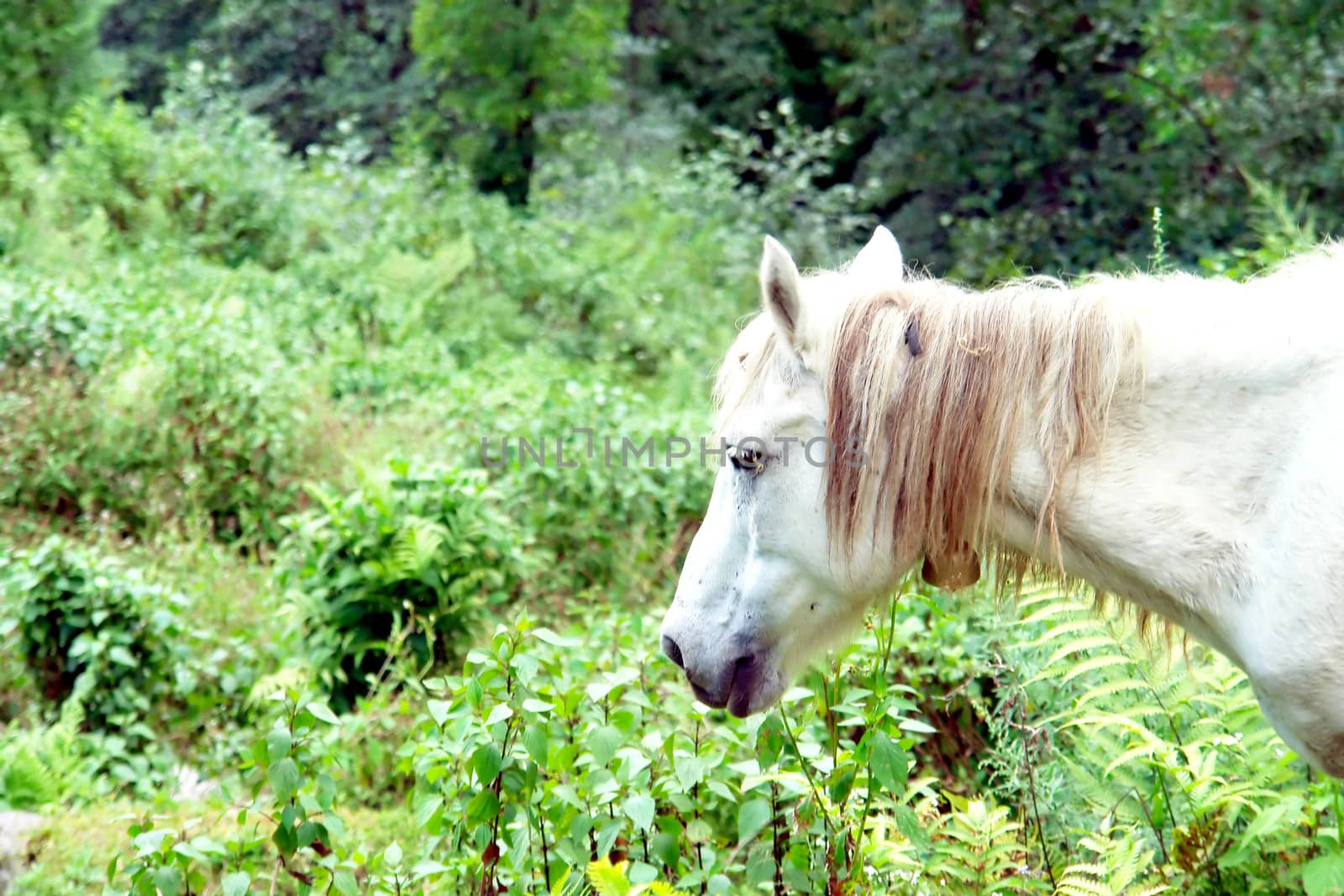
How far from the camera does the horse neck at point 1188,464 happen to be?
6.56 ft

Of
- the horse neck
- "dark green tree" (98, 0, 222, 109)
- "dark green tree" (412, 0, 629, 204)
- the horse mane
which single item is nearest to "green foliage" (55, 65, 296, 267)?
"dark green tree" (412, 0, 629, 204)

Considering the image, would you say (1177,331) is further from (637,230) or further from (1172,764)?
(637,230)

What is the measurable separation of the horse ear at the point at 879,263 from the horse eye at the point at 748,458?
1.39ft

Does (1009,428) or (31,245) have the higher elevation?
(1009,428)

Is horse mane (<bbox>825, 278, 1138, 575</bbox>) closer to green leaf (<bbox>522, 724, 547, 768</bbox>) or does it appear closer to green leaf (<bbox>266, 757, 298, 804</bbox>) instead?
green leaf (<bbox>522, 724, 547, 768</bbox>)

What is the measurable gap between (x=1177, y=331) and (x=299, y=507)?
4584 mm

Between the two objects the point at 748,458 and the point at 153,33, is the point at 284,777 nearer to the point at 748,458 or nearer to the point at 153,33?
the point at 748,458

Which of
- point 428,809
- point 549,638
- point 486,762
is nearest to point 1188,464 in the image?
point 549,638

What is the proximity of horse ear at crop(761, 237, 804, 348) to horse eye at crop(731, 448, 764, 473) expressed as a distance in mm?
230

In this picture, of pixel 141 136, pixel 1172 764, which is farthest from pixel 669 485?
pixel 141 136

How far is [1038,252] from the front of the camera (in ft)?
30.9

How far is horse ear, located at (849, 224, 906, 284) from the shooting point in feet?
7.97

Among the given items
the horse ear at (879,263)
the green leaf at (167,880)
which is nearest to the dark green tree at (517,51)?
the horse ear at (879,263)

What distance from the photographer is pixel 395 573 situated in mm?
4512
